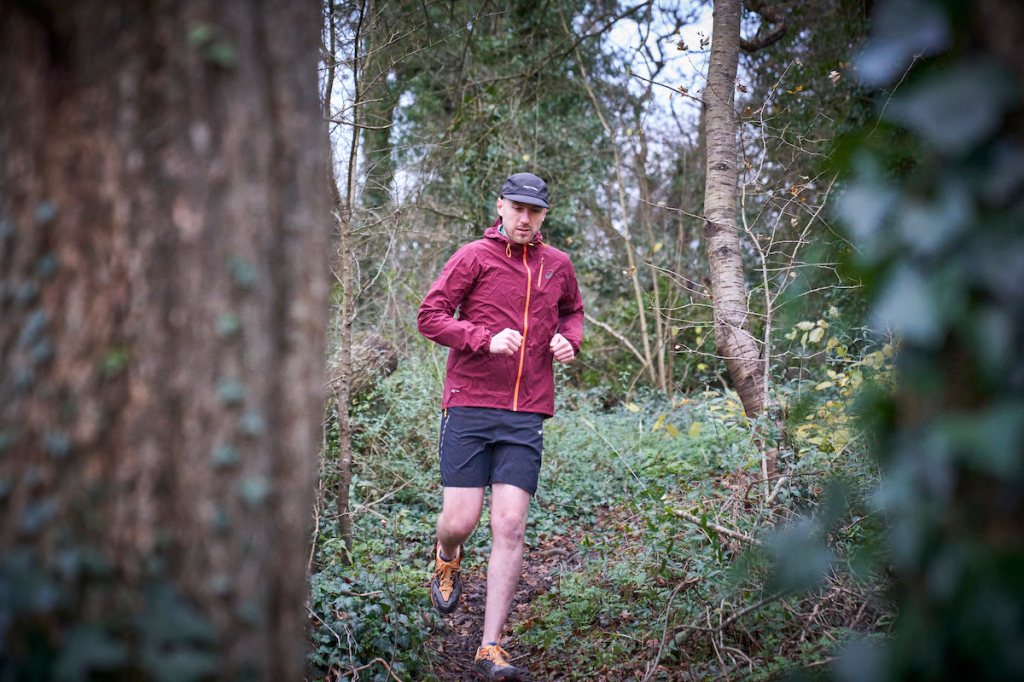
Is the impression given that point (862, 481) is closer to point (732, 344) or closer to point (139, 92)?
point (732, 344)

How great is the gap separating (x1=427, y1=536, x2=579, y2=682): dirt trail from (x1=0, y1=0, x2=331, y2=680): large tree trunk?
253 cm

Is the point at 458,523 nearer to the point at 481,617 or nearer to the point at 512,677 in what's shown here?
the point at 512,677

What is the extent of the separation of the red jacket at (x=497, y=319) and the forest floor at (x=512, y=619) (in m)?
1.28

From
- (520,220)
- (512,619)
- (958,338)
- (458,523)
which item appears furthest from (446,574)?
(958,338)

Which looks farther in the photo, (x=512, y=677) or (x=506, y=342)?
(x=506, y=342)

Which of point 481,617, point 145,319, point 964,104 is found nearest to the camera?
point 964,104

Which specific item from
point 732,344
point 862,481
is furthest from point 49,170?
point 732,344

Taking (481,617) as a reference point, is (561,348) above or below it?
above

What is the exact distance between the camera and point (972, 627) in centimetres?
101

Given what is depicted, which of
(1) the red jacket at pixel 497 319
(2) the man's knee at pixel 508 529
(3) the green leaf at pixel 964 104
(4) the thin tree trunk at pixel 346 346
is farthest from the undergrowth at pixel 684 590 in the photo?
(1) the red jacket at pixel 497 319

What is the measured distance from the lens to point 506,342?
12.2 feet

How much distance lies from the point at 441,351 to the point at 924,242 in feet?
22.6

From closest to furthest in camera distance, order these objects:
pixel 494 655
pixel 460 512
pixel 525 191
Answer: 1. pixel 494 655
2. pixel 460 512
3. pixel 525 191

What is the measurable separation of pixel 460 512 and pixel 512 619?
101 cm
